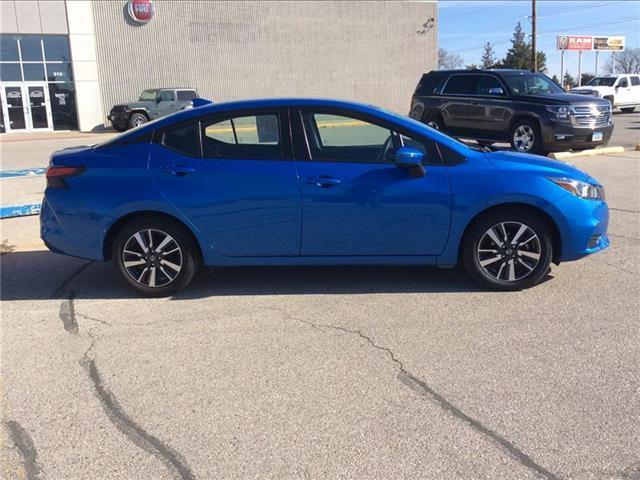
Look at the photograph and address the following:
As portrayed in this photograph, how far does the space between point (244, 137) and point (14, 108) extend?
3075 cm

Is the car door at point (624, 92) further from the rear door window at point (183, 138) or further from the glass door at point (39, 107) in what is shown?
the rear door window at point (183, 138)

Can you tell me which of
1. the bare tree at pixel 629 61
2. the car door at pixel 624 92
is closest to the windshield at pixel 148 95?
the car door at pixel 624 92

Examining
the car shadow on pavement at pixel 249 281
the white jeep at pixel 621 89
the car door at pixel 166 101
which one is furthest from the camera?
the white jeep at pixel 621 89

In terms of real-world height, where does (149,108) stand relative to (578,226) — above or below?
above

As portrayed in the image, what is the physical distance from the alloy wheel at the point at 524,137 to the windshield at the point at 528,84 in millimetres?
860

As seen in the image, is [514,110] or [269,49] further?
[269,49]

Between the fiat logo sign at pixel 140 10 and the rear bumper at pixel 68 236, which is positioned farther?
the fiat logo sign at pixel 140 10

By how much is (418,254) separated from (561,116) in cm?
895

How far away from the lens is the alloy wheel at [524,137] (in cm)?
1297

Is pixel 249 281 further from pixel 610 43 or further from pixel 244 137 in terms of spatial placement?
pixel 610 43

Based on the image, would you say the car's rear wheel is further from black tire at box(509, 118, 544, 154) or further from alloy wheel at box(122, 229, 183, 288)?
alloy wheel at box(122, 229, 183, 288)

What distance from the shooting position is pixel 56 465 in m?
2.89

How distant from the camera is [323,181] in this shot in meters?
4.87

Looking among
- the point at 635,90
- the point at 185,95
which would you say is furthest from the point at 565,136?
the point at 635,90
